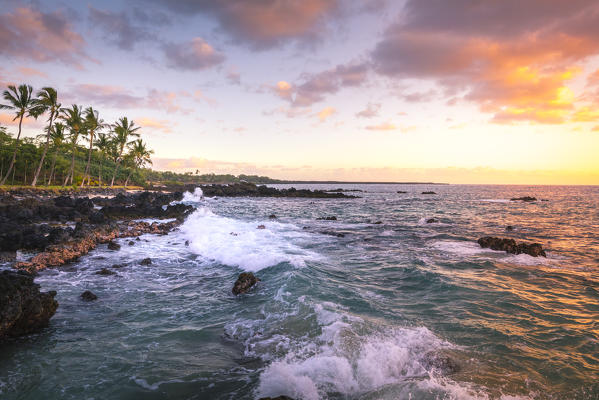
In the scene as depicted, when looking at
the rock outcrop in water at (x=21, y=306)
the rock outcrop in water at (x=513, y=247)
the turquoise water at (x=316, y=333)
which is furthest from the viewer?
the rock outcrop in water at (x=513, y=247)

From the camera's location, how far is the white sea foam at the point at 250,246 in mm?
12055

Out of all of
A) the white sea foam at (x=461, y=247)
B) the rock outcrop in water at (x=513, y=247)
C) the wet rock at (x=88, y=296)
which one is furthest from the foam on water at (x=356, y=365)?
the rock outcrop in water at (x=513, y=247)

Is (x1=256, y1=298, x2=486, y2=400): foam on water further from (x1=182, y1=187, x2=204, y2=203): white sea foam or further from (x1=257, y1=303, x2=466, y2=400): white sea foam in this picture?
(x1=182, y1=187, x2=204, y2=203): white sea foam

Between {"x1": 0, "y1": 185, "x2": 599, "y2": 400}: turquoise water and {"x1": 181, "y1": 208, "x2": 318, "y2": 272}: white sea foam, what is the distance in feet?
0.75

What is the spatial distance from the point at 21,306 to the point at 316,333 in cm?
601

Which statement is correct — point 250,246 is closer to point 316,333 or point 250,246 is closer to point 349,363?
point 316,333

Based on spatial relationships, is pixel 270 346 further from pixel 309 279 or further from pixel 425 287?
pixel 425 287

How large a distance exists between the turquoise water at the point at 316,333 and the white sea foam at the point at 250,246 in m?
0.23

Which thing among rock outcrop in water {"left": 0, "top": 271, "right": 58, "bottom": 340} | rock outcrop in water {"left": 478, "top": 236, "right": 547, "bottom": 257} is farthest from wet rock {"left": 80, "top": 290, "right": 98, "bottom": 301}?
rock outcrop in water {"left": 478, "top": 236, "right": 547, "bottom": 257}

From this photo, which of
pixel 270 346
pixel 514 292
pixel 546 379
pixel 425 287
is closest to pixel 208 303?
pixel 270 346

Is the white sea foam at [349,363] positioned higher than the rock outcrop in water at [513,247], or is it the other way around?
the rock outcrop in water at [513,247]

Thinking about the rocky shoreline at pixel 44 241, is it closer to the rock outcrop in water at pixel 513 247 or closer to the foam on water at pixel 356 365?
the foam on water at pixel 356 365

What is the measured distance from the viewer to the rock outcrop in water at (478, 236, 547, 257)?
535 inches

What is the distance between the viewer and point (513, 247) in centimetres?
1406
